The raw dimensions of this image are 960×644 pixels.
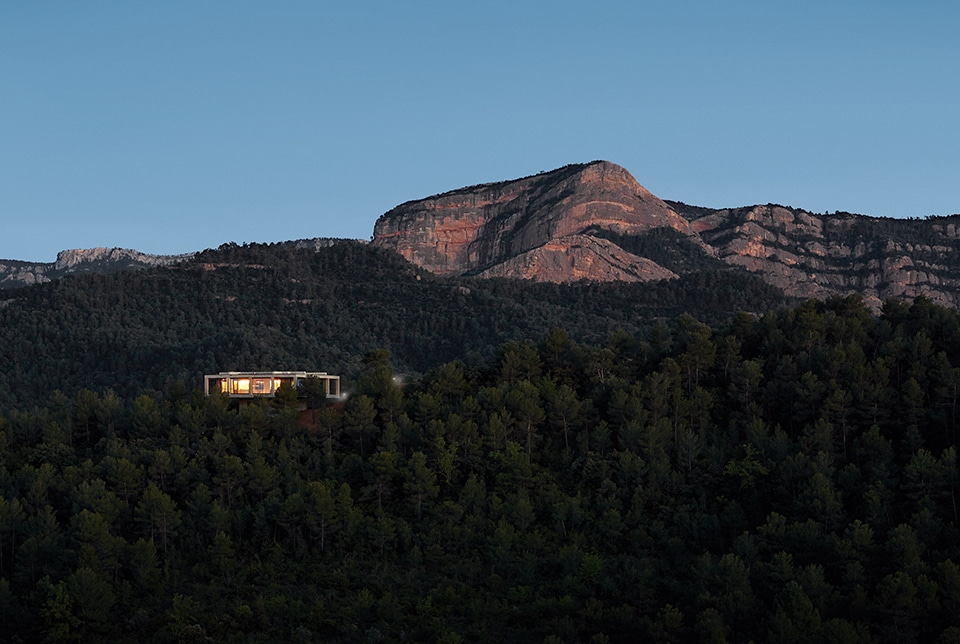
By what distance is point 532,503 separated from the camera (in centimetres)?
10338

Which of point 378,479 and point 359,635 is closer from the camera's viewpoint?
point 359,635

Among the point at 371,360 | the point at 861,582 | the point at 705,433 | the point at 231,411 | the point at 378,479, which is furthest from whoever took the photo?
the point at 371,360

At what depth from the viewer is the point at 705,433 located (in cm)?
11188

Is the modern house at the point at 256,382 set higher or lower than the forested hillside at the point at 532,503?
higher

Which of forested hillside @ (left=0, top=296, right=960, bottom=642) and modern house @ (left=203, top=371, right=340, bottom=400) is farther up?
modern house @ (left=203, top=371, right=340, bottom=400)

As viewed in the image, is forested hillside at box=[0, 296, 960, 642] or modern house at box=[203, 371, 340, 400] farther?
modern house at box=[203, 371, 340, 400]

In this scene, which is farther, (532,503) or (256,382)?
(256,382)

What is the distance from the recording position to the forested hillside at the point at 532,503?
86.0 metres

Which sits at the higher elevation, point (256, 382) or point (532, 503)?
point (256, 382)

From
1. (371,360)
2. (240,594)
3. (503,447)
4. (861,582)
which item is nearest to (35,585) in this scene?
(240,594)

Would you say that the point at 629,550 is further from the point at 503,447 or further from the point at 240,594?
the point at 240,594

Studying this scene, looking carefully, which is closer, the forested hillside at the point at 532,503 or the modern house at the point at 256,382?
the forested hillside at the point at 532,503

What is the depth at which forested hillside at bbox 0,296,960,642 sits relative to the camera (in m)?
86.0

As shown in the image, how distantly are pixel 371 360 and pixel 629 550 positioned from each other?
48.6m
